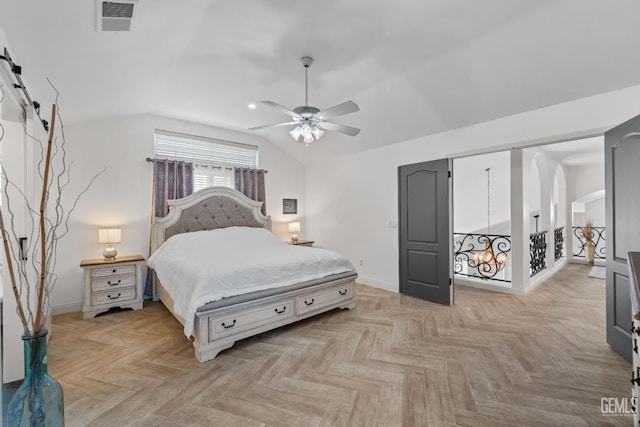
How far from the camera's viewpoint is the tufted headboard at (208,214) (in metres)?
4.21

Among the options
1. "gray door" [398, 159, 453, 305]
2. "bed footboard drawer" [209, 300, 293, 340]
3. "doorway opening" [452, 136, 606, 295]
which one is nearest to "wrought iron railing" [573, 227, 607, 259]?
"doorway opening" [452, 136, 606, 295]

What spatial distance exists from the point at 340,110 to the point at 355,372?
2.25 meters

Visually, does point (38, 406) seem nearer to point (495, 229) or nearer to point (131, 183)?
point (131, 183)

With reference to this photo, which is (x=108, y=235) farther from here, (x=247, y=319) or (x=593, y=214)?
(x=593, y=214)

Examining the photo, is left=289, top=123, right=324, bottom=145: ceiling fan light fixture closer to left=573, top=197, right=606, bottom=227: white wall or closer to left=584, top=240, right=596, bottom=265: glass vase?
left=584, top=240, right=596, bottom=265: glass vase

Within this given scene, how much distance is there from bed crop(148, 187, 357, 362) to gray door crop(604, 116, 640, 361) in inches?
100

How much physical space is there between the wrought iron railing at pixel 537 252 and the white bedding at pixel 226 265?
12.8 ft

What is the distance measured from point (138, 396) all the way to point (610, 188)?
14.3 feet

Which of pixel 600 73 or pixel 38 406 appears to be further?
pixel 600 73

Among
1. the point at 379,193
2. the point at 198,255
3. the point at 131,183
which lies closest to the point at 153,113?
the point at 131,183

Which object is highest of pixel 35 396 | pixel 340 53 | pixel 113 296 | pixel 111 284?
pixel 340 53

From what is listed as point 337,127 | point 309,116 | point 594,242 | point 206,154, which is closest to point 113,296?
point 206,154

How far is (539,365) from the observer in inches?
93.9

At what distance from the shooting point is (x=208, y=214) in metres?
4.61
